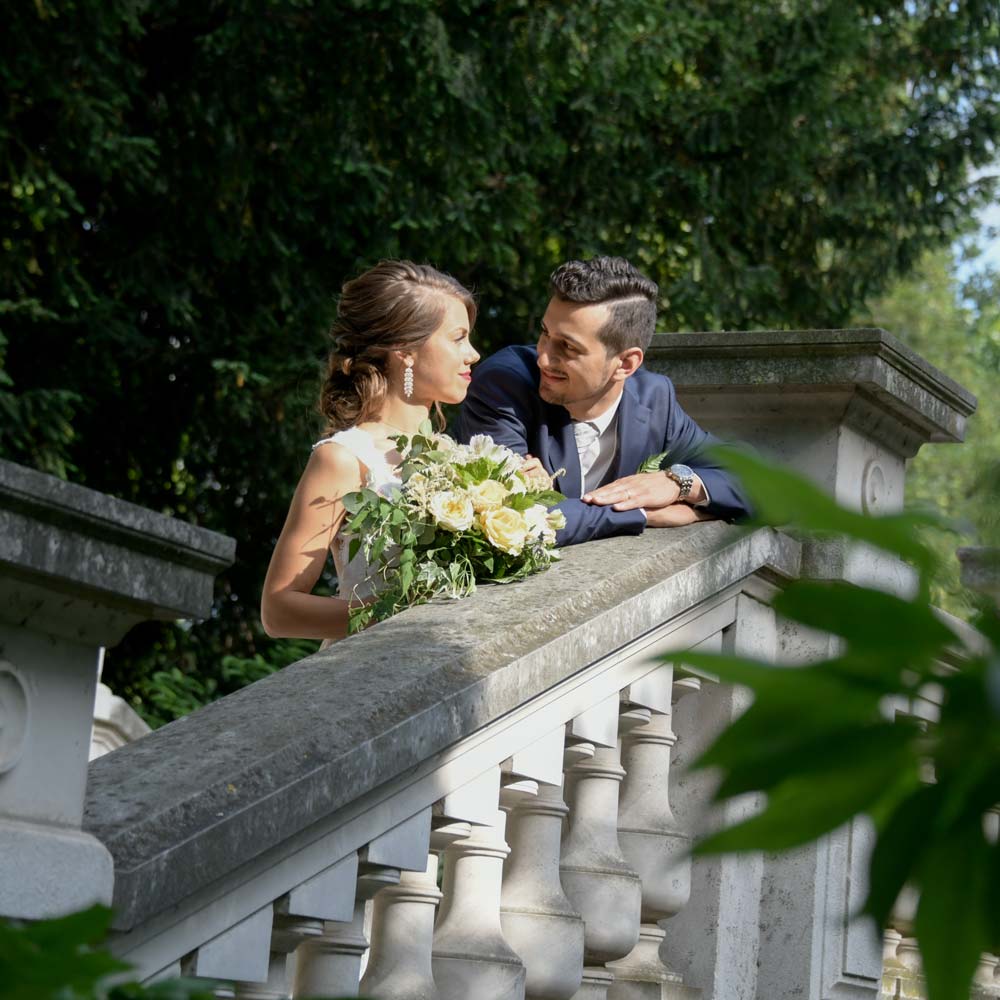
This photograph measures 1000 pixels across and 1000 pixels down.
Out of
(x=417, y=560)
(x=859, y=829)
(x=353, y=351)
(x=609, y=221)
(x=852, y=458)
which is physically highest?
(x=609, y=221)

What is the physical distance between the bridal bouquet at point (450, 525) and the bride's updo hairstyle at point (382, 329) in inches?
29.1

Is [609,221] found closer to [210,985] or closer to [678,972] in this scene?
[678,972]

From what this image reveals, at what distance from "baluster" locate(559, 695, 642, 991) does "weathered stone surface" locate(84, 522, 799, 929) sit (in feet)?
0.53

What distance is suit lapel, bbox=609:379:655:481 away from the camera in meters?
3.94

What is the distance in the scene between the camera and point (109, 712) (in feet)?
28.4

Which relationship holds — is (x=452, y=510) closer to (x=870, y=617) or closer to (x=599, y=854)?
(x=599, y=854)

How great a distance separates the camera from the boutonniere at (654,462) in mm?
3881

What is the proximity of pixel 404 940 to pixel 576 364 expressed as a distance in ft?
5.79

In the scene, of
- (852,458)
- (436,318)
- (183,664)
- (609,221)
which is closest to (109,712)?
(183,664)

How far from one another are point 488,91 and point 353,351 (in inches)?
320

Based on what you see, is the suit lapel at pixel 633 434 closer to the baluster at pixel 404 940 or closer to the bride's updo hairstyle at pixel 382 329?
the bride's updo hairstyle at pixel 382 329

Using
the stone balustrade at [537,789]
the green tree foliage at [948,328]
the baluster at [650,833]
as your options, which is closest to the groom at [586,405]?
the stone balustrade at [537,789]

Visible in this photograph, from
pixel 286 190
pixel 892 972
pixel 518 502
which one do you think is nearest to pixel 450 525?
pixel 518 502

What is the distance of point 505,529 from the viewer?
126 inches
